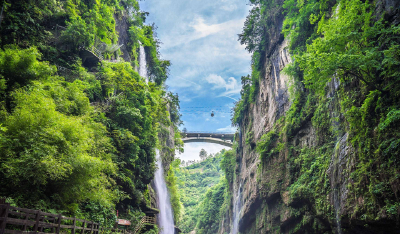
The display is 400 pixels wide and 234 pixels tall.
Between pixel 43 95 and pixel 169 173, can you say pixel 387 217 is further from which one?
pixel 169 173

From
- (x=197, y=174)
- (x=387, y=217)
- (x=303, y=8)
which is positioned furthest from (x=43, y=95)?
(x=197, y=174)

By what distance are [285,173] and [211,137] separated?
35663mm

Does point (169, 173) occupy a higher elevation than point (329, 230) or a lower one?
higher

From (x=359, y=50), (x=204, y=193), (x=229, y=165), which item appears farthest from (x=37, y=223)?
(x=204, y=193)

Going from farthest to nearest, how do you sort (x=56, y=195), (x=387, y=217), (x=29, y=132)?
(x=56, y=195), (x=29, y=132), (x=387, y=217)

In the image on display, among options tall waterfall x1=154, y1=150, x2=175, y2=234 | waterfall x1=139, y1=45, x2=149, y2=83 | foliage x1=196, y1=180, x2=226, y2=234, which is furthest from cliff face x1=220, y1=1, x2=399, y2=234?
waterfall x1=139, y1=45, x2=149, y2=83

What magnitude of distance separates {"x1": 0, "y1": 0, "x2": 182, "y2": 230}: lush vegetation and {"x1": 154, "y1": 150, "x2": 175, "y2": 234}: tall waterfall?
608cm

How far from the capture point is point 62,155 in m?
8.27

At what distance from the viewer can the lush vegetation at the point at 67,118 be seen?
7867mm

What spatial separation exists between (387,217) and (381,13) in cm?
753

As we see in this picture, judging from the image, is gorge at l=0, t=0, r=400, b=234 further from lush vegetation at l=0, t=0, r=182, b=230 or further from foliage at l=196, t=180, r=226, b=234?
foliage at l=196, t=180, r=226, b=234

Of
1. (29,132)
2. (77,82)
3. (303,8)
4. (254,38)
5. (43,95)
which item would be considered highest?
(254,38)

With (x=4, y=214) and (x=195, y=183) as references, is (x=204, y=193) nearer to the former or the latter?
(x=195, y=183)

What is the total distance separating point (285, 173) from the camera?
55.0ft
